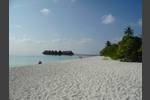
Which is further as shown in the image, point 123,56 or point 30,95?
point 123,56

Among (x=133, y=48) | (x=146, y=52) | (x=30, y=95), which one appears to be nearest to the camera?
(x=146, y=52)

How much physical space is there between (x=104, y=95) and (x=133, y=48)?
5.98 m

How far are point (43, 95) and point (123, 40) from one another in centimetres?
654

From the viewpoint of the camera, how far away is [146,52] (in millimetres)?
1184

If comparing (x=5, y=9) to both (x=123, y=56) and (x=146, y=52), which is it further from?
(x=123, y=56)

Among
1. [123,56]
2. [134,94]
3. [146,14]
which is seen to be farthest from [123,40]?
[146,14]

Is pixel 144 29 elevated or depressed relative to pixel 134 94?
elevated

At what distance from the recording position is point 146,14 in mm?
1201

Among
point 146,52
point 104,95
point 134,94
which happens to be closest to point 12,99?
point 104,95

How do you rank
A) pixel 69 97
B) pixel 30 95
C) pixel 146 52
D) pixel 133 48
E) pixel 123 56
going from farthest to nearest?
pixel 123 56
pixel 133 48
pixel 30 95
pixel 69 97
pixel 146 52

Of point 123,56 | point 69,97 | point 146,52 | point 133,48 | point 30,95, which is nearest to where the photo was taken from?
point 146,52

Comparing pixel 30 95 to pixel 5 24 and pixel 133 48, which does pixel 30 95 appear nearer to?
pixel 5 24

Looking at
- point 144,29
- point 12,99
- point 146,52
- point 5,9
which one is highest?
point 5,9

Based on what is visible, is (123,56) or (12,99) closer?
(12,99)
